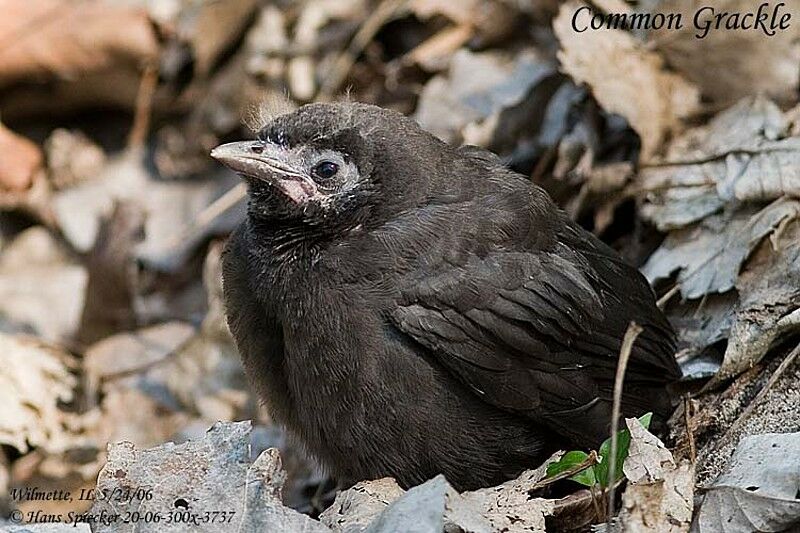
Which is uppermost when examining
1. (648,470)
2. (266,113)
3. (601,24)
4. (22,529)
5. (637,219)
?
(601,24)

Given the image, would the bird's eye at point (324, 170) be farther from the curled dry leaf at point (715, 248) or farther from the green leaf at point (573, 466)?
the curled dry leaf at point (715, 248)

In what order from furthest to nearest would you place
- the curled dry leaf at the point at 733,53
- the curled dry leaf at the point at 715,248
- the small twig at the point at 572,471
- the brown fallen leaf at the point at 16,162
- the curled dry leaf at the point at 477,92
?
the brown fallen leaf at the point at 16,162, the curled dry leaf at the point at 477,92, the curled dry leaf at the point at 733,53, the curled dry leaf at the point at 715,248, the small twig at the point at 572,471

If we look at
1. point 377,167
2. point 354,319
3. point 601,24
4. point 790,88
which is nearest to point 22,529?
point 354,319

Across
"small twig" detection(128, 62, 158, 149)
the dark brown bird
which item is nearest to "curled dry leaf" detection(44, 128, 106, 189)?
"small twig" detection(128, 62, 158, 149)

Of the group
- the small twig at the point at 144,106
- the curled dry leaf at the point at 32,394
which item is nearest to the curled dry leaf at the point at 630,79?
the small twig at the point at 144,106

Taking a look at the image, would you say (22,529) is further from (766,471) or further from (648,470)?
(766,471)

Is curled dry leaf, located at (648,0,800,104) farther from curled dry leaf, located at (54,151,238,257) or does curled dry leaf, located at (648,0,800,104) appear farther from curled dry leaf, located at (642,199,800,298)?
curled dry leaf, located at (54,151,238,257)
